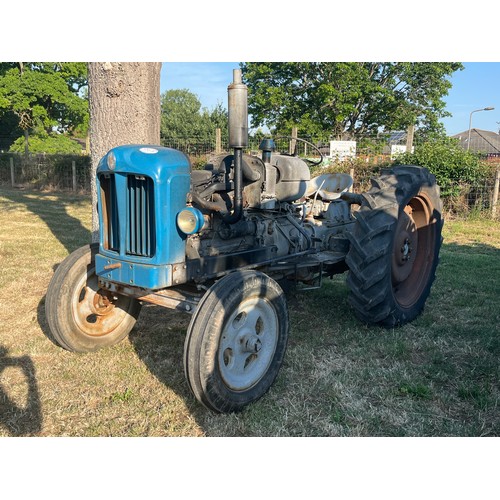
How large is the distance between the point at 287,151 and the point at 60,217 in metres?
6.01

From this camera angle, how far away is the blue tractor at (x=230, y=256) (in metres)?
3.03

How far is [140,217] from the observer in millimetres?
3205

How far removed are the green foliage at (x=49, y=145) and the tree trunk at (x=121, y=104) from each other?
22.0 meters

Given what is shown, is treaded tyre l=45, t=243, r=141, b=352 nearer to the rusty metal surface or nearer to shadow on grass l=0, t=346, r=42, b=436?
the rusty metal surface

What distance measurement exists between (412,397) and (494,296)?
2.80m

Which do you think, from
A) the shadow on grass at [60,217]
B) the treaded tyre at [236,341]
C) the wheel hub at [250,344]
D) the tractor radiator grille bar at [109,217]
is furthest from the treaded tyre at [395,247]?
the shadow on grass at [60,217]

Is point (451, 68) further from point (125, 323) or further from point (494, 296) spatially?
point (125, 323)

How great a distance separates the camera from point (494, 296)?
17.8 feet

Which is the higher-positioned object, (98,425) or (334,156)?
(334,156)

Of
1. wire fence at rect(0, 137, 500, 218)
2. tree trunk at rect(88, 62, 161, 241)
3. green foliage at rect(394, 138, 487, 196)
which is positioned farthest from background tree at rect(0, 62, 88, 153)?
tree trunk at rect(88, 62, 161, 241)

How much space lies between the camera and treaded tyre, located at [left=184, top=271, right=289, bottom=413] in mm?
2762

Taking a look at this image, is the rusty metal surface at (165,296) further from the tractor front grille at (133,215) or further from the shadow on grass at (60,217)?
the shadow on grass at (60,217)

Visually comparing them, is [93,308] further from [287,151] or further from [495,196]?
[495,196]

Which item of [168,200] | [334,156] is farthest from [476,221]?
[168,200]
